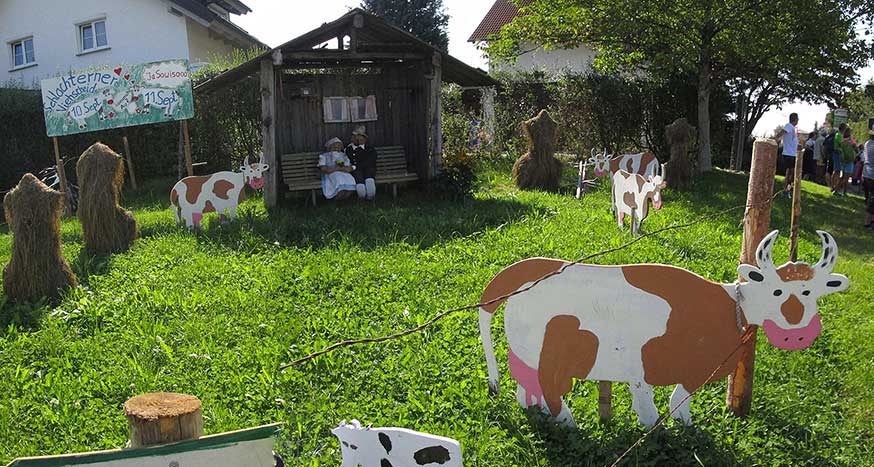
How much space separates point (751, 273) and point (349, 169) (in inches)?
319

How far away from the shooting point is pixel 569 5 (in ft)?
46.2

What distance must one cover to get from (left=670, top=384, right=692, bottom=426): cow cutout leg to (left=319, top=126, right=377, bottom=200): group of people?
7543 mm

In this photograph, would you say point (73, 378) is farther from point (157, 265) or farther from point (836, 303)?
point (836, 303)

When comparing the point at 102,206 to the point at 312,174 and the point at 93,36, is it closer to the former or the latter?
the point at 312,174

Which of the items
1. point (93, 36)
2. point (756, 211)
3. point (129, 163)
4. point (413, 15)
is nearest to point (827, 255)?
point (756, 211)

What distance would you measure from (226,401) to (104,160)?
16.8ft

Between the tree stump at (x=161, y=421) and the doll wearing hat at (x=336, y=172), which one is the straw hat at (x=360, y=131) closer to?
the doll wearing hat at (x=336, y=172)

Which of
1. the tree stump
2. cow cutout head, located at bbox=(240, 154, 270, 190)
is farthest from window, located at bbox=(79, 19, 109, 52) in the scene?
the tree stump

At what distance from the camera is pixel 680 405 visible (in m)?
3.79

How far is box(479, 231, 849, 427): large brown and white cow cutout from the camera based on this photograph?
3.63m

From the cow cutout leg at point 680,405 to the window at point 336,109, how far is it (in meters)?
9.11

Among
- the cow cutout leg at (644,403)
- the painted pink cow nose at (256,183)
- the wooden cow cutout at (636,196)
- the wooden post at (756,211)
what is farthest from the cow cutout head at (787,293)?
the painted pink cow nose at (256,183)

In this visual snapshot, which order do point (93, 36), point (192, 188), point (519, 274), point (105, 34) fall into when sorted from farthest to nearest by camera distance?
point (93, 36) < point (105, 34) < point (192, 188) < point (519, 274)

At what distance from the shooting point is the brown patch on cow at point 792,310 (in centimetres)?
347
